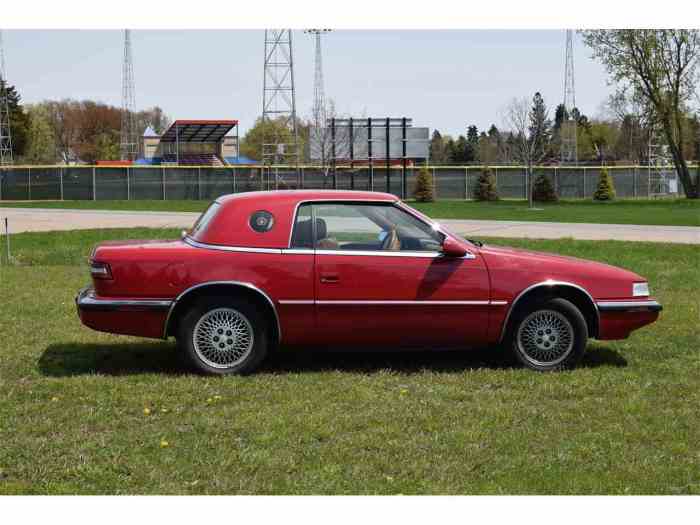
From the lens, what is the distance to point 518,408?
6316 mm

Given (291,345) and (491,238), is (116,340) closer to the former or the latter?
(291,345)

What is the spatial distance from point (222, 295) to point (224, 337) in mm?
338

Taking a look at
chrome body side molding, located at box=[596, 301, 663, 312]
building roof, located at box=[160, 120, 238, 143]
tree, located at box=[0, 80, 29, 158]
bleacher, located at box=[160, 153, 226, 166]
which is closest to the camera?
chrome body side molding, located at box=[596, 301, 663, 312]

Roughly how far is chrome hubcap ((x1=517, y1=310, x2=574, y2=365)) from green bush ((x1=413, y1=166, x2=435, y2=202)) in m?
40.2

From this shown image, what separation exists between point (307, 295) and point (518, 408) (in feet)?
6.30

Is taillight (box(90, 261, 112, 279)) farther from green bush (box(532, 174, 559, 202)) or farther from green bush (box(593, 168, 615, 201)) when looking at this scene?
green bush (box(593, 168, 615, 201))

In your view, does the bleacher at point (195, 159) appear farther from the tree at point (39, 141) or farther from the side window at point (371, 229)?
the side window at point (371, 229)

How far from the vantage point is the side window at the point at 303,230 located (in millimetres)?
7309

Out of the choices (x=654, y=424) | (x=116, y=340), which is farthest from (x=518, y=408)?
(x=116, y=340)

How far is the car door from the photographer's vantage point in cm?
724

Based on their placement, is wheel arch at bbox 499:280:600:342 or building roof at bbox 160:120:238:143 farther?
building roof at bbox 160:120:238:143

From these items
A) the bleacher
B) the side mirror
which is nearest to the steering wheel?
the side mirror

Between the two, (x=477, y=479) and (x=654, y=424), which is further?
(x=654, y=424)

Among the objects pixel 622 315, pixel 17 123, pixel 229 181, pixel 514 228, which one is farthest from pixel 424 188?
pixel 17 123
